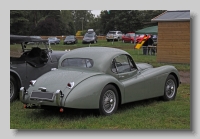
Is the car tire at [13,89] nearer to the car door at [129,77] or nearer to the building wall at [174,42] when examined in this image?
the car door at [129,77]

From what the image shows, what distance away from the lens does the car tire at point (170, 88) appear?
9.07m

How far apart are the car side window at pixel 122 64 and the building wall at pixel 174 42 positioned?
33.4ft

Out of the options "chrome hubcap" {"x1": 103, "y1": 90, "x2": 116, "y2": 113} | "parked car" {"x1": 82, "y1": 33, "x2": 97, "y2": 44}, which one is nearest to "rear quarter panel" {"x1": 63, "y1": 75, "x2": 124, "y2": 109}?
"chrome hubcap" {"x1": 103, "y1": 90, "x2": 116, "y2": 113}

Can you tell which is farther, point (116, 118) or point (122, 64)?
point (122, 64)

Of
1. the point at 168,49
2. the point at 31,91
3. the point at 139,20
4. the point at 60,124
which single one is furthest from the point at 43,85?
the point at 139,20

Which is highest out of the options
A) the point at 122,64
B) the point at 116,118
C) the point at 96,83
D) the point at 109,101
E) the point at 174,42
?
the point at 174,42

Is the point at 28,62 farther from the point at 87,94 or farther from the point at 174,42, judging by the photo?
the point at 174,42

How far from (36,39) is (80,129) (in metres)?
4.18

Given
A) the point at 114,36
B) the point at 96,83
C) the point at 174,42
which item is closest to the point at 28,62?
the point at 96,83

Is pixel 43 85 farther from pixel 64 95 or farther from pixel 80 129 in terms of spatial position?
pixel 80 129

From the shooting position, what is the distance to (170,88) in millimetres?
9242

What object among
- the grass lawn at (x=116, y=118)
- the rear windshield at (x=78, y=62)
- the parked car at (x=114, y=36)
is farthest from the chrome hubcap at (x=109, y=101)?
the parked car at (x=114, y=36)

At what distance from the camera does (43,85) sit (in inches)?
282

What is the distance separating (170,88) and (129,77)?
1.59 m
